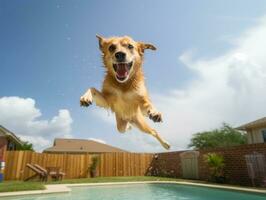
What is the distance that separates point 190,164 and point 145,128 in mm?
17160

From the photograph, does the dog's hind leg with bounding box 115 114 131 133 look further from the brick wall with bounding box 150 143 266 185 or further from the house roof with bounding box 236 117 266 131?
the house roof with bounding box 236 117 266 131

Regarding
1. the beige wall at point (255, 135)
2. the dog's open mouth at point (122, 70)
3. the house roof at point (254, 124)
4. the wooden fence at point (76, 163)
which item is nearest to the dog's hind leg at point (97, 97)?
the dog's open mouth at point (122, 70)

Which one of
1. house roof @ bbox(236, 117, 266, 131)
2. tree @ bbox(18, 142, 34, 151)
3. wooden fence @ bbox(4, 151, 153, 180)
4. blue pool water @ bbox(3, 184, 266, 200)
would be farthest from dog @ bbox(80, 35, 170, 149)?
tree @ bbox(18, 142, 34, 151)

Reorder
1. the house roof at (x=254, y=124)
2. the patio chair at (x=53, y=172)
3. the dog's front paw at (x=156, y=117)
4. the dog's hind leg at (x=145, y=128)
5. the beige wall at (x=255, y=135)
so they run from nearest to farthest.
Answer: the dog's front paw at (x=156, y=117), the dog's hind leg at (x=145, y=128), the patio chair at (x=53, y=172), the house roof at (x=254, y=124), the beige wall at (x=255, y=135)

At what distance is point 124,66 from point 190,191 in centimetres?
1274

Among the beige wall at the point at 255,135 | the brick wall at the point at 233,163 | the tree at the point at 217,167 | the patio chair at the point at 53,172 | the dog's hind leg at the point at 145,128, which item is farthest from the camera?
the beige wall at the point at 255,135

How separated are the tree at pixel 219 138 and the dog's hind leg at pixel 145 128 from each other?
1304 inches

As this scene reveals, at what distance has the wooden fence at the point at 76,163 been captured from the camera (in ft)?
58.0

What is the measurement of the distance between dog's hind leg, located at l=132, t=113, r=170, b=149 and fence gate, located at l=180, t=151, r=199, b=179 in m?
16.6

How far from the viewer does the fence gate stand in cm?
1877

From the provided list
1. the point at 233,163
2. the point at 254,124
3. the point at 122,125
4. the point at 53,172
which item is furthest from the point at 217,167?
the point at 122,125

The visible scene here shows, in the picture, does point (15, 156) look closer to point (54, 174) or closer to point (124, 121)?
point (54, 174)

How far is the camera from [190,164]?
63.0 ft

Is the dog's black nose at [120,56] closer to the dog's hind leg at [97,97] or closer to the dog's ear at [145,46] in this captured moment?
the dog's ear at [145,46]
